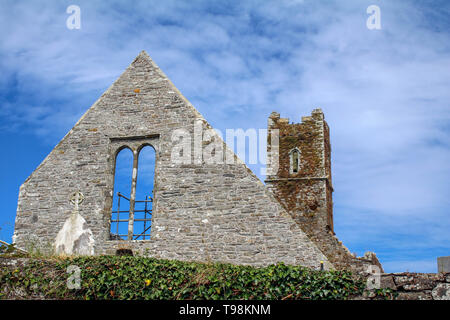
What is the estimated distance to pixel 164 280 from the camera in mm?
9227

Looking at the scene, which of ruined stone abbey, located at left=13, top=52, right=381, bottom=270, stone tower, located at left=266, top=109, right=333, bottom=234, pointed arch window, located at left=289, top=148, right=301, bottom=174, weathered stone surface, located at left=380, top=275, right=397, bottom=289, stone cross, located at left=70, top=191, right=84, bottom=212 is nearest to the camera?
weathered stone surface, located at left=380, top=275, right=397, bottom=289

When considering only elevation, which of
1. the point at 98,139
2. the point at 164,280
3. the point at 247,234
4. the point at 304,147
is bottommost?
the point at 164,280

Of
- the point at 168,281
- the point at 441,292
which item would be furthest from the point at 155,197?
the point at 441,292

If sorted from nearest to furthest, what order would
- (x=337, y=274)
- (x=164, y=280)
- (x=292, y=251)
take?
(x=337, y=274) < (x=164, y=280) < (x=292, y=251)

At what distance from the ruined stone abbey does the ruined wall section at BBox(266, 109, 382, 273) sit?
20.7 feet

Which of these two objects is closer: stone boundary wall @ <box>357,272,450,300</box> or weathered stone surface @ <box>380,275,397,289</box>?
stone boundary wall @ <box>357,272,450,300</box>

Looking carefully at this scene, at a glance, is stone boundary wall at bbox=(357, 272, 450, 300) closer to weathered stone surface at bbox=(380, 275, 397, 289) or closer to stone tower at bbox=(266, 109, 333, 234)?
weathered stone surface at bbox=(380, 275, 397, 289)

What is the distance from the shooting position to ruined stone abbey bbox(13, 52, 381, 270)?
41.1ft

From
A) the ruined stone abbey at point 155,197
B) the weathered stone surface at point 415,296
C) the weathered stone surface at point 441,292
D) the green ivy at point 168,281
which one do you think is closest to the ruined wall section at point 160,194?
the ruined stone abbey at point 155,197

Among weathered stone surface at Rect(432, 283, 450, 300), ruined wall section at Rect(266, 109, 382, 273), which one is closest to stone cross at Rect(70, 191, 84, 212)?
weathered stone surface at Rect(432, 283, 450, 300)

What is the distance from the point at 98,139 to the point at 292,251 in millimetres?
6470

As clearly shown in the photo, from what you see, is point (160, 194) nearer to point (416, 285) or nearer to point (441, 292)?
point (416, 285)
